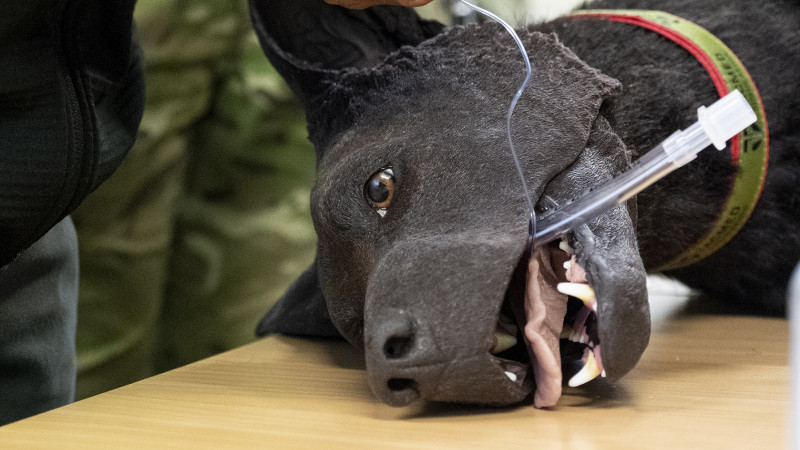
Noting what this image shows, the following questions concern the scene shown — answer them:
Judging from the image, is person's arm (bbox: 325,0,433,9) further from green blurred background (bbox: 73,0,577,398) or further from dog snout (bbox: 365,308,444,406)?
green blurred background (bbox: 73,0,577,398)

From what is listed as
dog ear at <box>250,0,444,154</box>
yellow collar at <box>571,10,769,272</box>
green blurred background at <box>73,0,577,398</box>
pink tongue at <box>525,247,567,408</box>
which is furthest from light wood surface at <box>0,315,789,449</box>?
green blurred background at <box>73,0,577,398</box>

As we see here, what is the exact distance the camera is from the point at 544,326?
2.06 feet

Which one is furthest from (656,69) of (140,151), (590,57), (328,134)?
(140,151)

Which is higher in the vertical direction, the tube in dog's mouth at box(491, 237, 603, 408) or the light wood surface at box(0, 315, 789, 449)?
the tube in dog's mouth at box(491, 237, 603, 408)

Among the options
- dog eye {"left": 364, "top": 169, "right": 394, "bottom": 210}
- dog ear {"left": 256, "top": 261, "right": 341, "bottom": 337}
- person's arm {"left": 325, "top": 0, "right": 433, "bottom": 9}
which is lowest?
dog ear {"left": 256, "top": 261, "right": 341, "bottom": 337}

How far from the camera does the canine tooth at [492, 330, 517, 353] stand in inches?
24.7

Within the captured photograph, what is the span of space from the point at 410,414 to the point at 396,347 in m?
0.07

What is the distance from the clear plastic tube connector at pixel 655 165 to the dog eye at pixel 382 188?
0.13 metres

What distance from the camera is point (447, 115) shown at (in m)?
0.71

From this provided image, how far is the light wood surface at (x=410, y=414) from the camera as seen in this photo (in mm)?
563

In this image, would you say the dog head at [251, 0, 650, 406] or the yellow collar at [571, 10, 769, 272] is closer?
the dog head at [251, 0, 650, 406]

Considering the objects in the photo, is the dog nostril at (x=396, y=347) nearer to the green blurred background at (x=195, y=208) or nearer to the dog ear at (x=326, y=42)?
the dog ear at (x=326, y=42)

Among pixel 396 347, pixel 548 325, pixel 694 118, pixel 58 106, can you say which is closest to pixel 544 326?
pixel 548 325

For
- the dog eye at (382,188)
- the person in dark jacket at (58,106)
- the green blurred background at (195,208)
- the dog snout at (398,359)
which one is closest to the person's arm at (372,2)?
the person in dark jacket at (58,106)
